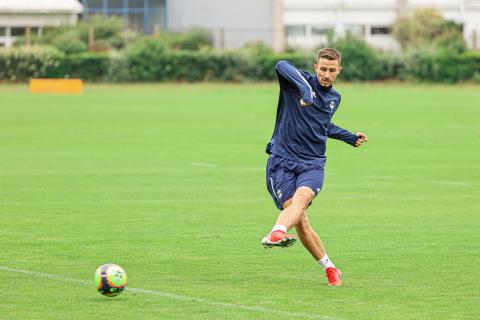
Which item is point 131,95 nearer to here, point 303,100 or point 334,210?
point 334,210

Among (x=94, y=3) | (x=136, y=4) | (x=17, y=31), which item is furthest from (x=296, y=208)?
(x=136, y=4)

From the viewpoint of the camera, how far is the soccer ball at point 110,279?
10195 millimetres

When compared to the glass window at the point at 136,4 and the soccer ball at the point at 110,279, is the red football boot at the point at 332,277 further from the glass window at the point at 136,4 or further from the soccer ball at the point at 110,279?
the glass window at the point at 136,4

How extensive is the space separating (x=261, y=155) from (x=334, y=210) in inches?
373

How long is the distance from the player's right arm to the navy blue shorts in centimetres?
72

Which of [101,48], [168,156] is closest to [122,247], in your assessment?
[168,156]

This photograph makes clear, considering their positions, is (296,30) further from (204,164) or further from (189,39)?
(204,164)

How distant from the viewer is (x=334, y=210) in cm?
1753

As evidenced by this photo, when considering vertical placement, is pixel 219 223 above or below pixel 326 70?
below

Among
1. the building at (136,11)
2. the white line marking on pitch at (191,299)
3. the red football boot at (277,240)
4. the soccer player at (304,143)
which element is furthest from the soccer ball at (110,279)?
the building at (136,11)

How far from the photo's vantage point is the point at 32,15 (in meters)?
85.6

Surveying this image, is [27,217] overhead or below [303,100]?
below

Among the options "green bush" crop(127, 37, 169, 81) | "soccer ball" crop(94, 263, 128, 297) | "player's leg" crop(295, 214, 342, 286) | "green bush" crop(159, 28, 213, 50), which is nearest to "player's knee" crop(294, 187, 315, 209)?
"player's leg" crop(295, 214, 342, 286)

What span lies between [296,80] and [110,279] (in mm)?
2282
